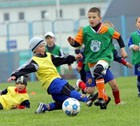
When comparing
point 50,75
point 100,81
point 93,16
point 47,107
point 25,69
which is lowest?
point 47,107

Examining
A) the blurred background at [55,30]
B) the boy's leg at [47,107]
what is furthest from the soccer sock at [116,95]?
the blurred background at [55,30]

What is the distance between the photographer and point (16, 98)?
45.0ft

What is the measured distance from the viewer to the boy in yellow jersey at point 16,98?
13.7 meters

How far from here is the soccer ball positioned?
10.8m

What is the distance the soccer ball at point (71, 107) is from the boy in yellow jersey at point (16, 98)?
9.19ft

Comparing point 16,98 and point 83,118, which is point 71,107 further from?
point 16,98

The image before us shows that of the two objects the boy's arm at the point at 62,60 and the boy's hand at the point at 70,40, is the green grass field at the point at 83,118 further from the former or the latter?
the boy's hand at the point at 70,40

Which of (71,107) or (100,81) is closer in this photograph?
(71,107)

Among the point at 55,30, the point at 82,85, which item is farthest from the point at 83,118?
the point at 55,30

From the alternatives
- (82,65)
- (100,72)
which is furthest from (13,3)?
(100,72)

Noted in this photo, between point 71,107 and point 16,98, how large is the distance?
121 inches

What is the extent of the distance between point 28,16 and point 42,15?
166cm

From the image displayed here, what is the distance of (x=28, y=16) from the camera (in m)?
78.4

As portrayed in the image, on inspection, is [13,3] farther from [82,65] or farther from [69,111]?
[69,111]
